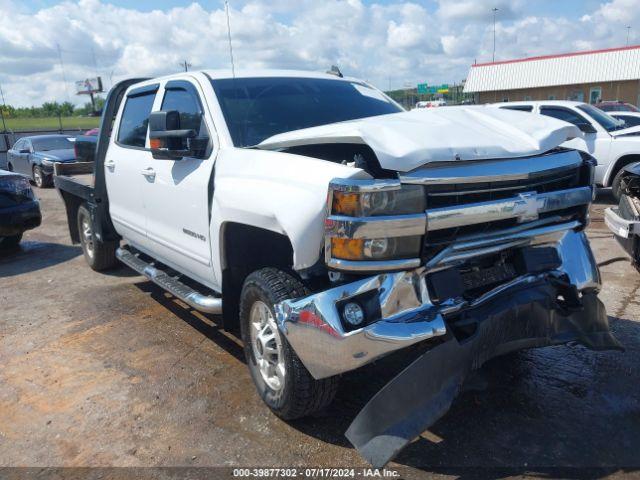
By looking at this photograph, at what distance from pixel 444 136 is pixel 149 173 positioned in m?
2.61

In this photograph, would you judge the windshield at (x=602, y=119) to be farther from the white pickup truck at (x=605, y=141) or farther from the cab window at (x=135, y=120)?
the cab window at (x=135, y=120)

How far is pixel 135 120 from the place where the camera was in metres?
5.15

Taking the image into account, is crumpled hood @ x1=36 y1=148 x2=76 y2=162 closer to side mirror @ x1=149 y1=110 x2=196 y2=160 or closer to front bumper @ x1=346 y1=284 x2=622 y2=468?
side mirror @ x1=149 y1=110 x2=196 y2=160

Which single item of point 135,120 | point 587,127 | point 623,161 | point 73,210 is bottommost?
point 623,161

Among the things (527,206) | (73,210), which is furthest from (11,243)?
(527,206)

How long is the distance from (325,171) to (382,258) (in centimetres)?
50

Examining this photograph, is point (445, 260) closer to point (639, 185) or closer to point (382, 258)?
point (382, 258)

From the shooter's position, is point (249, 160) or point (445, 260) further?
point (249, 160)

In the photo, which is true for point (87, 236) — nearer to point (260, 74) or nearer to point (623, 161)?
point (260, 74)

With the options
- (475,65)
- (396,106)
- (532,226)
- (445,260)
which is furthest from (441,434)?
(475,65)

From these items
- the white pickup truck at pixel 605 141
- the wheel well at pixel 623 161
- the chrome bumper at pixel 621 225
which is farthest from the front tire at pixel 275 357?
the wheel well at pixel 623 161

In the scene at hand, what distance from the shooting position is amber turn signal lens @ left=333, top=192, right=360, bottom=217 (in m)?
2.52

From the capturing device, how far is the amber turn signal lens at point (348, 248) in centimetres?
253

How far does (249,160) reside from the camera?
329 cm
